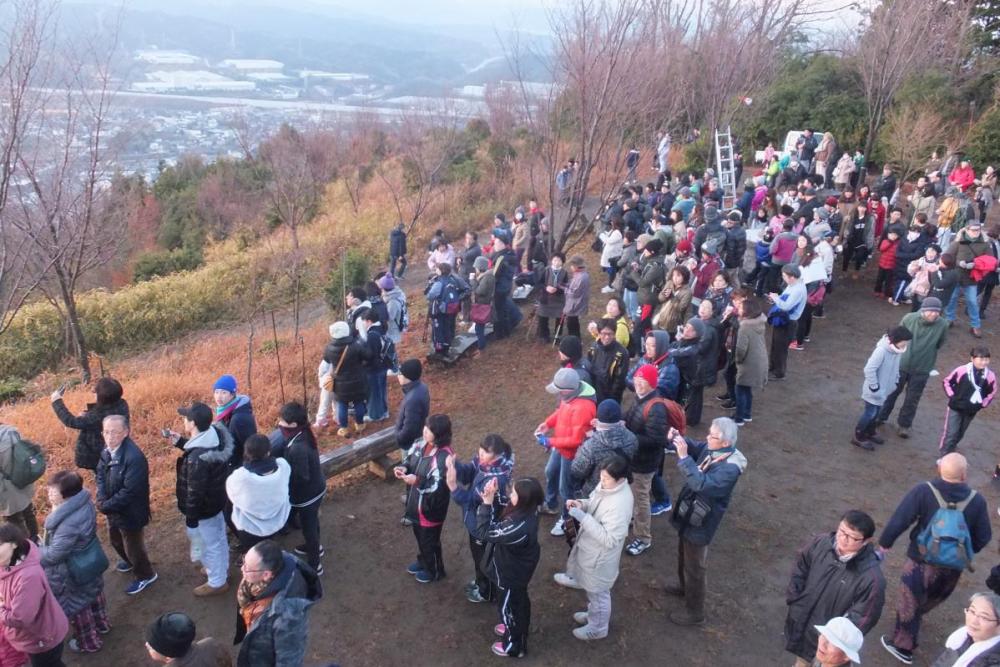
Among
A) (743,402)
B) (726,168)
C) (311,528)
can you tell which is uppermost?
(726,168)

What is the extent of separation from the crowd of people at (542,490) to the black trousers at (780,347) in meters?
0.05

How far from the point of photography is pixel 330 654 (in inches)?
198

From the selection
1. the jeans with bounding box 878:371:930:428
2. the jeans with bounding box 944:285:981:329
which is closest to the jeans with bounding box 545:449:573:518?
the jeans with bounding box 878:371:930:428

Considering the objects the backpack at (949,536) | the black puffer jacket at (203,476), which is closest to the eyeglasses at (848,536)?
the backpack at (949,536)

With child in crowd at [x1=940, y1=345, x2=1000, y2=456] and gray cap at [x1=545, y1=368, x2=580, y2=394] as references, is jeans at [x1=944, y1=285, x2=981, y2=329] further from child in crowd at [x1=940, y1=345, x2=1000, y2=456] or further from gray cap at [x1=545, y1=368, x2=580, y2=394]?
gray cap at [x1=545, y1=368, x2=580, y2=394]

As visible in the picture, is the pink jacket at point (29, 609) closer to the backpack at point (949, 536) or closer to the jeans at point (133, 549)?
the jeans at point (133, 549)

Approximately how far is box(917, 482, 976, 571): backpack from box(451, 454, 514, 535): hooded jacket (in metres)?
2.99

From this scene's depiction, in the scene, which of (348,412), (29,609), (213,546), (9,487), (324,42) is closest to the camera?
(29,609)

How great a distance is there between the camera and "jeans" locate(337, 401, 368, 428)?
811 cm

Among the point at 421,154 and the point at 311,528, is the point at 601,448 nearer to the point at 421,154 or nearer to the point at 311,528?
the point at 311,528

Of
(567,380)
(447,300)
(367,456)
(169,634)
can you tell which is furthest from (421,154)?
(169,634)

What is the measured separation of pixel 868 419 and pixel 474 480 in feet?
17.4

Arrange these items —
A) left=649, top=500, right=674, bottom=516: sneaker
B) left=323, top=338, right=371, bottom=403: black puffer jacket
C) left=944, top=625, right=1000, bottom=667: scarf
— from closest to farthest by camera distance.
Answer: left=944, top=625, right=1000, bottom=667: scarf < left=649, top=500, right=674, bottom=516: sneaker < left=323, top=338, right=371, bottom=403: black puffer jacket

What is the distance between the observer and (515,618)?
481 cm
